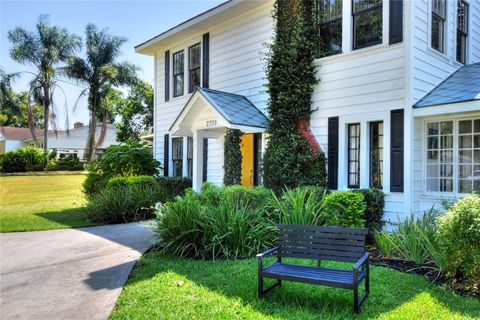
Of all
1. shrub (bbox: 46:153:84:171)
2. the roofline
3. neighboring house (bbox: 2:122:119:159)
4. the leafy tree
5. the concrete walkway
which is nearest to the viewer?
the concrete walkway

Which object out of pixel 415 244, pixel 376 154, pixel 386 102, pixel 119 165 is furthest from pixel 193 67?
pixel 415 244

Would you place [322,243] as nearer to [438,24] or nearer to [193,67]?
[438,24]

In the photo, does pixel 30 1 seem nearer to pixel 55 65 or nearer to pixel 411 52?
pixel 411 52

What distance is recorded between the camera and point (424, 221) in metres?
Answer: 6.25

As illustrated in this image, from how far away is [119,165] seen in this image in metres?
A: 13.8

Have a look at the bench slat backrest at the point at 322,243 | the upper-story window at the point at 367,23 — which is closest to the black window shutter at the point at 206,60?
the upper-story window at the point at 367,23

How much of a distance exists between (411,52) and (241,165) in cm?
546

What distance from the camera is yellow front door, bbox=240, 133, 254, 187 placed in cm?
1160

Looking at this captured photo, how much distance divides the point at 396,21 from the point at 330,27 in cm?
184


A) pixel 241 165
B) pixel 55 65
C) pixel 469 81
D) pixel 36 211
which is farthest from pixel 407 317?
pixel 55 65

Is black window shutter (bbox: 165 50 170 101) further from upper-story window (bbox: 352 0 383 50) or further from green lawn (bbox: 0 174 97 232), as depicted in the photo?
upper-story window (bbox: 352 0 383 50)

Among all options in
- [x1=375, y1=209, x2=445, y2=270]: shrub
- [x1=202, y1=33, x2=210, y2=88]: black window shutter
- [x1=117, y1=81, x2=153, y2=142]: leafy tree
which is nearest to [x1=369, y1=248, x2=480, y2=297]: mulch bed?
[x1=375, y1=209, x2=445, y2=270]: shrub

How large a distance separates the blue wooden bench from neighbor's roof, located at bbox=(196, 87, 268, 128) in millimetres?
5074

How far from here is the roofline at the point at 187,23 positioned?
38.0 ft
